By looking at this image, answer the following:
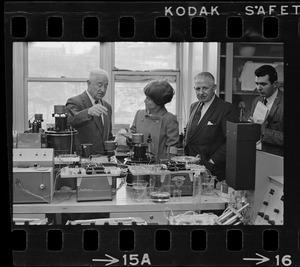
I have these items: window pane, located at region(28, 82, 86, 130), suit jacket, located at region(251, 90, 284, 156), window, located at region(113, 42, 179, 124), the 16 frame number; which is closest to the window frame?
window, located at region(113, 42, 179, 124)

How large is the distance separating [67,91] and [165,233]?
3.25 feet

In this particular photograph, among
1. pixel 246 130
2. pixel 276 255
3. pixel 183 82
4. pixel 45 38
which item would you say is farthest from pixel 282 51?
pixel 45 38

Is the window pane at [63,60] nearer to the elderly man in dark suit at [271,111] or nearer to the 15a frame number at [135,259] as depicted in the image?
the elderly man in dark suit at [271,111]

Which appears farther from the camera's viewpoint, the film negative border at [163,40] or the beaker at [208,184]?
the beaker at [208,184]

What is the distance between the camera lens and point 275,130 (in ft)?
8.04

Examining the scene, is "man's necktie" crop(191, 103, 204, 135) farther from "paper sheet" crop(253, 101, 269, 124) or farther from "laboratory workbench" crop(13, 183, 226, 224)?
"laboratory workbench" crop(13, 183, 226, 224)

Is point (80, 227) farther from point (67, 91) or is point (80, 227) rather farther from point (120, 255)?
point (67, 91)

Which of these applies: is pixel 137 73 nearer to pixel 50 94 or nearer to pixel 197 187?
pixel 50 94

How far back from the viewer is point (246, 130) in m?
2.50

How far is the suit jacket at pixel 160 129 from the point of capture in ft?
9.34

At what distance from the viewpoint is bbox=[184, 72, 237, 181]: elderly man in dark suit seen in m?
2.74

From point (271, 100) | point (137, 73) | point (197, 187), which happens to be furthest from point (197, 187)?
point (137, 73)

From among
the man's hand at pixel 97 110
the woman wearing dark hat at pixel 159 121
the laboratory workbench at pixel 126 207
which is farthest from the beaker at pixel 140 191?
the man's hand at pixel 97 110

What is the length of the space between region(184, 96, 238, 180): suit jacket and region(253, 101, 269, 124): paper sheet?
0.38 feet
